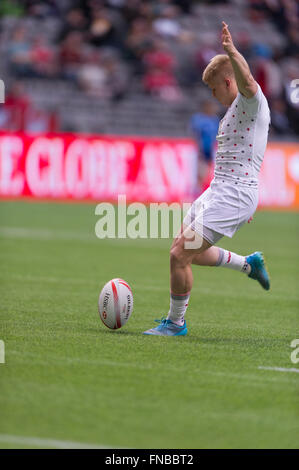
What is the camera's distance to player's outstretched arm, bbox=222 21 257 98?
698cm

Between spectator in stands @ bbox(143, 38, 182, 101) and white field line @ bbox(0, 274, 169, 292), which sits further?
spectator in stands @ bbox(143, 38, 182, 101)

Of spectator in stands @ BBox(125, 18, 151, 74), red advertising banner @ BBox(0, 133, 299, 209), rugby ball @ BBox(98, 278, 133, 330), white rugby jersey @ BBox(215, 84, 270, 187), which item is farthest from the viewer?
spectator in stands @ BBox(125, 18, 151, 74)

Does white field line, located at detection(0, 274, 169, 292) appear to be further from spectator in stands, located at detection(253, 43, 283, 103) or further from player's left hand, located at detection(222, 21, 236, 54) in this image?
spectator in stands, located at detection(253, 43, 283, 103)

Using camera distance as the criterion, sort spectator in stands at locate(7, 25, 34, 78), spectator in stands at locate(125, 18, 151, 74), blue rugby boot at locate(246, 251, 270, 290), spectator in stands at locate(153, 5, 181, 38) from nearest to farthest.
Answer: blue rugby boot at locate(246, 251, 270, 290) < spectator in stands at locate(7, 25, 34, 78) < spectator in stands at locate(125, 18, 151, 74) < spectator in stands at locate(153, 5, 181, 38)

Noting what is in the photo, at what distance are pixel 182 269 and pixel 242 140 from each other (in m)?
1.10

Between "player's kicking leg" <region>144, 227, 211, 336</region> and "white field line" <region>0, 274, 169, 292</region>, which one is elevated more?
"white field line" <region>0, 274, 169, 292</region>

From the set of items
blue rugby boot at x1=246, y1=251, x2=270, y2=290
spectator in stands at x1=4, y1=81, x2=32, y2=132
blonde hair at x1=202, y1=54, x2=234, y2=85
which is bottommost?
blue rugby boot at x1=246, y1=251, x2=270, y2=290

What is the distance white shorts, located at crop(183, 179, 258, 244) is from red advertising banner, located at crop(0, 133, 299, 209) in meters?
15.1

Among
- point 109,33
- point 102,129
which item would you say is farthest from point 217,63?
point 109,33

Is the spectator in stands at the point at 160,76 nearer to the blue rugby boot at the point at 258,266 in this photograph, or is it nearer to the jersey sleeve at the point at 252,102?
the blue rugby boot at the point at 258,266

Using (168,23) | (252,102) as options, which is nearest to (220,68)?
(252,102)

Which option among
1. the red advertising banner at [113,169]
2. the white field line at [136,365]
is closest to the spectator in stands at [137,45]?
the red advertising banner at [113,169]

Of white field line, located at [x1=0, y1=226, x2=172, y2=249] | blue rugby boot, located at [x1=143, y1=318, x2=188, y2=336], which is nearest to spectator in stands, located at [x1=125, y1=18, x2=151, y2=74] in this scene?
white field line, located at [x1=0, y1=226, x2=172, y2=249]

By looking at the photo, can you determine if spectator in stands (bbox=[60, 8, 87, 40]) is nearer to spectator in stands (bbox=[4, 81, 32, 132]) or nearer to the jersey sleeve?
spectator in stands (bbox=[4, 81, 32, 132])
